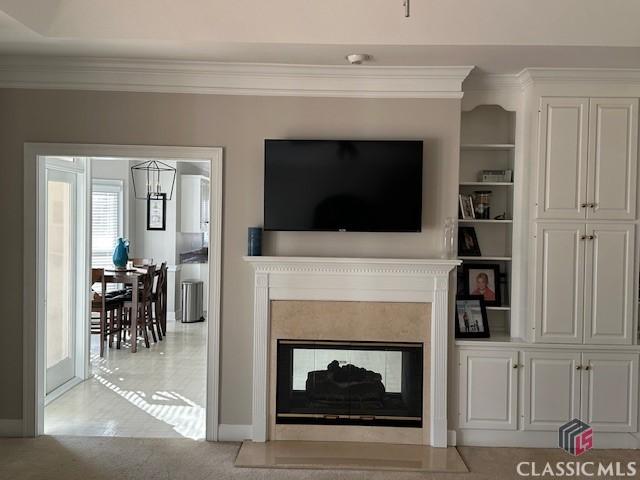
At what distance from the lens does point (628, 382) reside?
4121 millimetres

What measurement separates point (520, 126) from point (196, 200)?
232 inches

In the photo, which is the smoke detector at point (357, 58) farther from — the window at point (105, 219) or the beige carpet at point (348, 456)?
the window at point (105, 219)

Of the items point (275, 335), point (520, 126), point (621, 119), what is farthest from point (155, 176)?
point (621, 119)

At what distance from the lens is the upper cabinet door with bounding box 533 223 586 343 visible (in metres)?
4.09

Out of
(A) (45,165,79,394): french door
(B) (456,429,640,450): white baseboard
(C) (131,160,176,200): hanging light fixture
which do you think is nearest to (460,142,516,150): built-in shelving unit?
(B) (456,429,640,450): white baseboard

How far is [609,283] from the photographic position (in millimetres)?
4090

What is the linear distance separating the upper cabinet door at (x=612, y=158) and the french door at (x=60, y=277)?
4.06 meters

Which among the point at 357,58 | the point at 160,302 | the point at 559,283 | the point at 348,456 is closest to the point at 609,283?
the point at 559,283

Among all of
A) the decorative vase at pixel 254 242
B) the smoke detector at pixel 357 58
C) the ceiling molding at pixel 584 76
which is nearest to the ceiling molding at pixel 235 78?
the smoke detector at pixel 357 58

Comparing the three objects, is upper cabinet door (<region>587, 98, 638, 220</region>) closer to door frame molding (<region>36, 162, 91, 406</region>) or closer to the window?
door frame molding (<region>36, 162, 91, 406</region>)

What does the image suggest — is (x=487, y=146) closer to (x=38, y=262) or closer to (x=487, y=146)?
(x=487, y=146)

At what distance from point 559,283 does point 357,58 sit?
2.02 metres

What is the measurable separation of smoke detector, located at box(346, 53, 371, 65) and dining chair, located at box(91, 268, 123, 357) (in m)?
4.14

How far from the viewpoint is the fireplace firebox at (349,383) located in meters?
4.12
